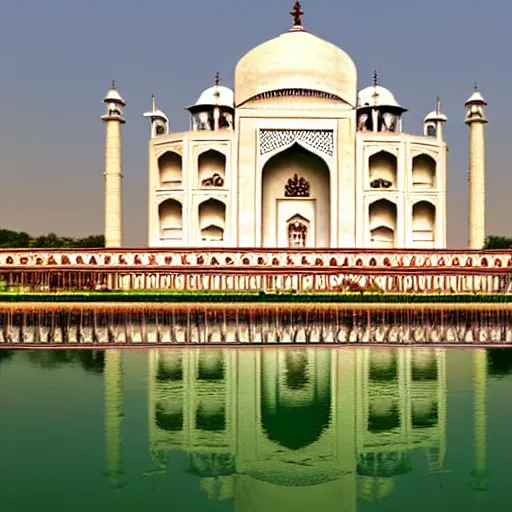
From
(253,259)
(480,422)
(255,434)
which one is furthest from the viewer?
(253,259)

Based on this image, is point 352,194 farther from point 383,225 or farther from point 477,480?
point 477,480

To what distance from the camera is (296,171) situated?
21.8 metres

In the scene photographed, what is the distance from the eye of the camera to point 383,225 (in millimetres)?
20891

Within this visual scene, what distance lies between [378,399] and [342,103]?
1536cm

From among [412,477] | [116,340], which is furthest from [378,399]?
[116,340]

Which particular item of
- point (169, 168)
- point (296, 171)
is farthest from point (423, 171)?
point (169, 168)

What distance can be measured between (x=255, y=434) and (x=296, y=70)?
16817mm

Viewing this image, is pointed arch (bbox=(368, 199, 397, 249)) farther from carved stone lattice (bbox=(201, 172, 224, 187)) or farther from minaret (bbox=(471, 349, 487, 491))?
minaret (bbox=(471, 349, 487, 491))

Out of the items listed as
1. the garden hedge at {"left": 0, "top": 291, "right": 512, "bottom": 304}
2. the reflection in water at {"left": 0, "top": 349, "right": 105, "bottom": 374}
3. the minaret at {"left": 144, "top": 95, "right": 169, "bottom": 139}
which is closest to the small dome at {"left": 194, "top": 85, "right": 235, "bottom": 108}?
the minaret at {"left": 144, "top": 95, "right": 169, "bottom": 139}

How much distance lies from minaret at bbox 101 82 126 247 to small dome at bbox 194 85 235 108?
3602mm

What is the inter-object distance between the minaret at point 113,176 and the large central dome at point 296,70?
358 cm

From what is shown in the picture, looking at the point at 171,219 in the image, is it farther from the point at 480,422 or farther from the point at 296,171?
the point at 480,422

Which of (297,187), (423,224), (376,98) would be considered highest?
(376,98)

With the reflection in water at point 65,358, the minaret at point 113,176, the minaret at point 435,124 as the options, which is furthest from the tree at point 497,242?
the reflection in water at point 65,358
